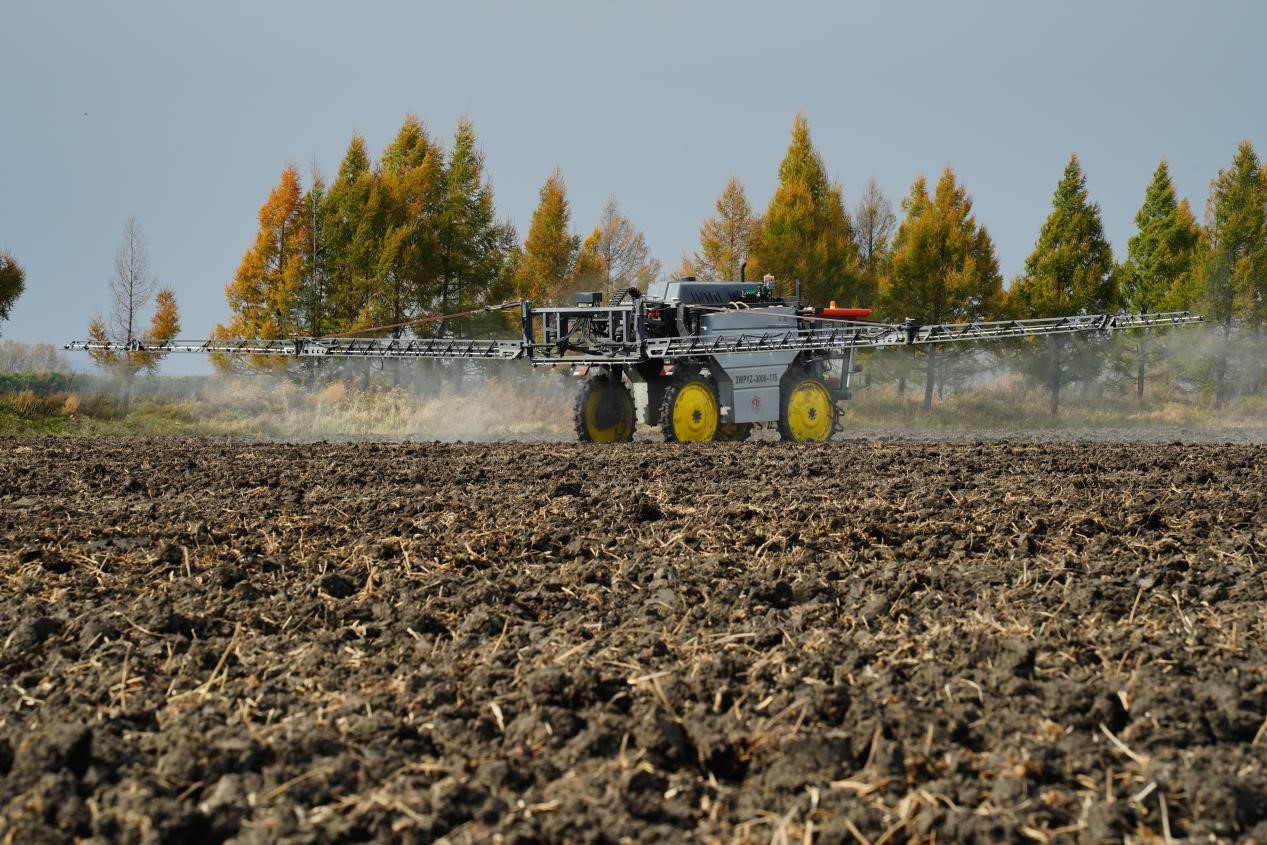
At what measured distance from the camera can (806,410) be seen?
730 inches

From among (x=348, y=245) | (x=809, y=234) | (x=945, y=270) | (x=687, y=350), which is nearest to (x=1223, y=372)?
(x=945, y=270)

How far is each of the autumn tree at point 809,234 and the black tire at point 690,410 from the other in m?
19.5

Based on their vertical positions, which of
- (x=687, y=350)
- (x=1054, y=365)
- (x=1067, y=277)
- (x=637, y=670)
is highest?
(x=1067, y=277)

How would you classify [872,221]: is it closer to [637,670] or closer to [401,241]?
[401,241]

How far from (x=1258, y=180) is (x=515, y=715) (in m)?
42.8

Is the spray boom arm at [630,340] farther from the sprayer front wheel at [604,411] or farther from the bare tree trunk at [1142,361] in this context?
the bare tree trunk at [1142,361]

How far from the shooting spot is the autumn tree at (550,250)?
36656mm

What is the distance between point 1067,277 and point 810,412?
2358cm

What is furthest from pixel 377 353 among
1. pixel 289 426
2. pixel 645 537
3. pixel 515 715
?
pixel 515 715

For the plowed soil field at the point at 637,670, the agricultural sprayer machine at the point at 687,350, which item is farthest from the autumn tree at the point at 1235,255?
the plowed soil field at the point at 637,670

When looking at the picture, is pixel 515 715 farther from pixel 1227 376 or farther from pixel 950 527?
pixel 1227 376

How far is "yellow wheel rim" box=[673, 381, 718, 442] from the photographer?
17422 mm

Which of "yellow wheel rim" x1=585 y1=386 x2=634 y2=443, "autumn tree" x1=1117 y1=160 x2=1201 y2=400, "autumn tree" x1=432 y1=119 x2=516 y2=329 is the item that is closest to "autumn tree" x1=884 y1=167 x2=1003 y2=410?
"autumn tree" x1=1117 y1=160 x2=1201 y2=400

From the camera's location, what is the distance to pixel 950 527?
27.0 feet
